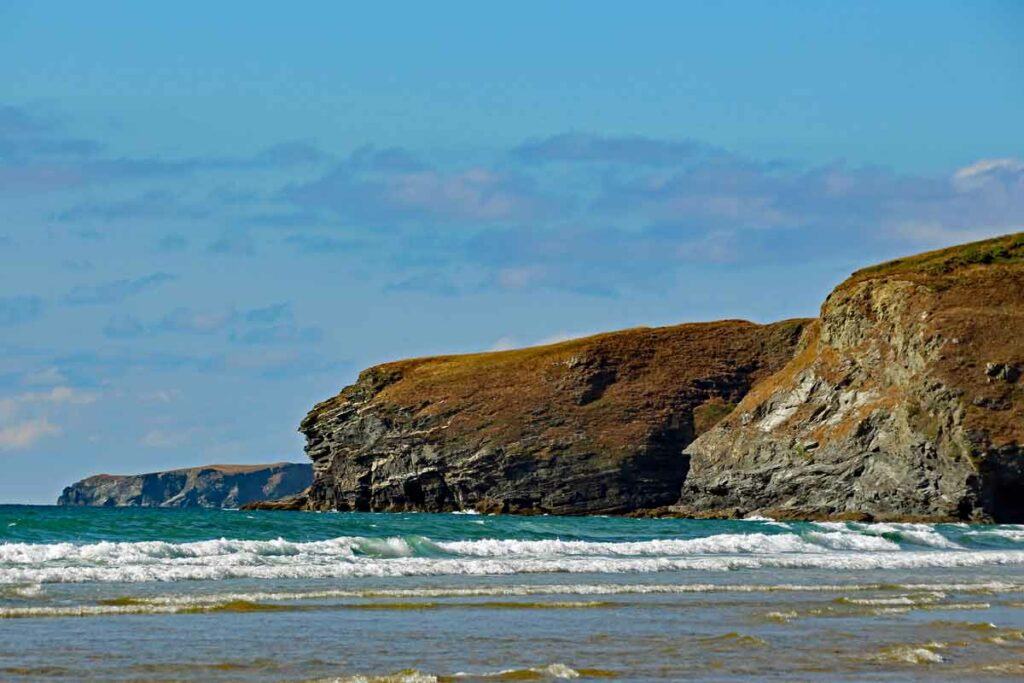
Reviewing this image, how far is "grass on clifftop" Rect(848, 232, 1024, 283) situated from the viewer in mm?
96000

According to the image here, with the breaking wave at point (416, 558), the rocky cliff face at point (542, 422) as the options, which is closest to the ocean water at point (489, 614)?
the breaking wave at point (416, 558)

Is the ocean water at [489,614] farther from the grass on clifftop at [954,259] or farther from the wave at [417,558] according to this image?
the grass on clifftop at [954,259]

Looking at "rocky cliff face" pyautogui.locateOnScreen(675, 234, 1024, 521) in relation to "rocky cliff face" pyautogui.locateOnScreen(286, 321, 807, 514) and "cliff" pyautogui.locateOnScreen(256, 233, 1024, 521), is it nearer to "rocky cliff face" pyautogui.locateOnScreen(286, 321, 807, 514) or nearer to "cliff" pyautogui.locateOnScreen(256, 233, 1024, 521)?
"cliff" pyautogui.locateOnScreen(256, 233, 1024, 521)

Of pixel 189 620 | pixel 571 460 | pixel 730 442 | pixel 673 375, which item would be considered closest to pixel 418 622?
pixel 189 620

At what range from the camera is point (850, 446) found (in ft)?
276

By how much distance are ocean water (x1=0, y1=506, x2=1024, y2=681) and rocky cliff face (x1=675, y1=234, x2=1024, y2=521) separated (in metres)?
38.2

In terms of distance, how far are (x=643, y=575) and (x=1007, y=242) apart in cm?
8143

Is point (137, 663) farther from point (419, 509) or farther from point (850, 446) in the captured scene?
point (419, 509)

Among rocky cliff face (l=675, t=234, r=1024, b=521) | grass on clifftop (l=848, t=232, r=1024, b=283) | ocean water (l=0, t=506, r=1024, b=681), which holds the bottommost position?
ocean water (l=0, t=506, r=1024, b=681)

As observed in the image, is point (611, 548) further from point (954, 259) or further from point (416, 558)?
point (954, 259)

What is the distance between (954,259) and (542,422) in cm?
3529

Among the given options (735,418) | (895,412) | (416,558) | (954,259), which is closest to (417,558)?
(416,558)

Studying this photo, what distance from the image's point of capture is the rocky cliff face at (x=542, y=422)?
107 meters

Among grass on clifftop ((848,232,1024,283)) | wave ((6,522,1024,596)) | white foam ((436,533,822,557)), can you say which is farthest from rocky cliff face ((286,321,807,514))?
white foam ((436,533,822,557))
